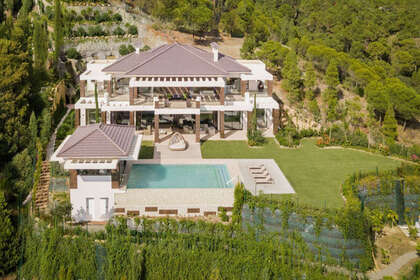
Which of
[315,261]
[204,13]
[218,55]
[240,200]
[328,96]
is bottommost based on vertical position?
[315,261]

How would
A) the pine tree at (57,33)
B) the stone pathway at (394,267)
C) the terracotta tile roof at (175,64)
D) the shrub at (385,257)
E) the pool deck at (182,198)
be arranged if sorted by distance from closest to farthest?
the stone pathway at (394,267) → the shrub at (385,257) → the pool deck at (182,198) → the terracotta tile roof at (175,64) → the pine tree at (57,33)

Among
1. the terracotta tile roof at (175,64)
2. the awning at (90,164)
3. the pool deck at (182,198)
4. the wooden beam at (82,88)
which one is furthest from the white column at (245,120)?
the awning at (90,164)

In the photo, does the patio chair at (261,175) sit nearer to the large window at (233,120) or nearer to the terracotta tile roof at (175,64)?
the large window at (233,120)

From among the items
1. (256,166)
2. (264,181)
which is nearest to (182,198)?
(264,181)

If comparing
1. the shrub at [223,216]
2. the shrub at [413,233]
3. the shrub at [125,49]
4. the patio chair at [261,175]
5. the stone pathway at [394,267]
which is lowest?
the stone pathway at [394,267]

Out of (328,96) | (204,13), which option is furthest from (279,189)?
(204,13)

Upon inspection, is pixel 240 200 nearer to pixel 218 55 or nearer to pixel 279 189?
pixel 279 189

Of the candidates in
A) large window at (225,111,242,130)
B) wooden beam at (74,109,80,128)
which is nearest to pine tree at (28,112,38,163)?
wooden beam at (74,109,80,128)
